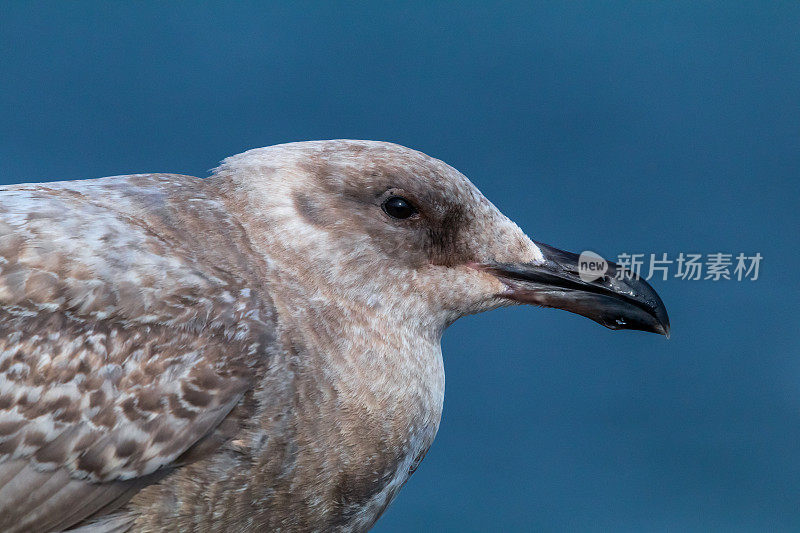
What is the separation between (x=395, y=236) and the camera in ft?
8.55

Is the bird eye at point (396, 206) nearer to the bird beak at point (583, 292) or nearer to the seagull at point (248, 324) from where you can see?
the seagull at point (248, 324)

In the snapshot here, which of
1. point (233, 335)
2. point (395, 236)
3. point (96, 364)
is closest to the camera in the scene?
point (96, 364)

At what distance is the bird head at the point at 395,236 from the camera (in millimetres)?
2572

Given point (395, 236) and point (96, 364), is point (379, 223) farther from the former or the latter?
point (96, 364)

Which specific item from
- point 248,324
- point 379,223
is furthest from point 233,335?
point 379,223

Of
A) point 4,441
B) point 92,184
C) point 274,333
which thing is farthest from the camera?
point 92,184

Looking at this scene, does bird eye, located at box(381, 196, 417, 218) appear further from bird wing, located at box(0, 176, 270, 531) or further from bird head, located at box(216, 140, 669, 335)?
bird wing, located at box(0, 176, 270, 531)

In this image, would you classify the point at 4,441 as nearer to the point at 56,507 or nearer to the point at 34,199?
the point at 56,507

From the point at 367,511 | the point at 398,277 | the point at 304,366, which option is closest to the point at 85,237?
the point at 304,366

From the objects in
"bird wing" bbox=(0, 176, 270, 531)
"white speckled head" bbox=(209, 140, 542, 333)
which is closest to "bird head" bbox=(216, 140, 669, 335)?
"white speckled head" bbox=(209, 140, 542, 333)

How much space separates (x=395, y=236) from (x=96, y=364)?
81cm

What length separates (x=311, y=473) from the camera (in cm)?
248

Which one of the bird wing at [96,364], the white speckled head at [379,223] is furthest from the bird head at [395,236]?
the bird wing at [96,364]

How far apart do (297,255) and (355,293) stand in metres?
0.18
